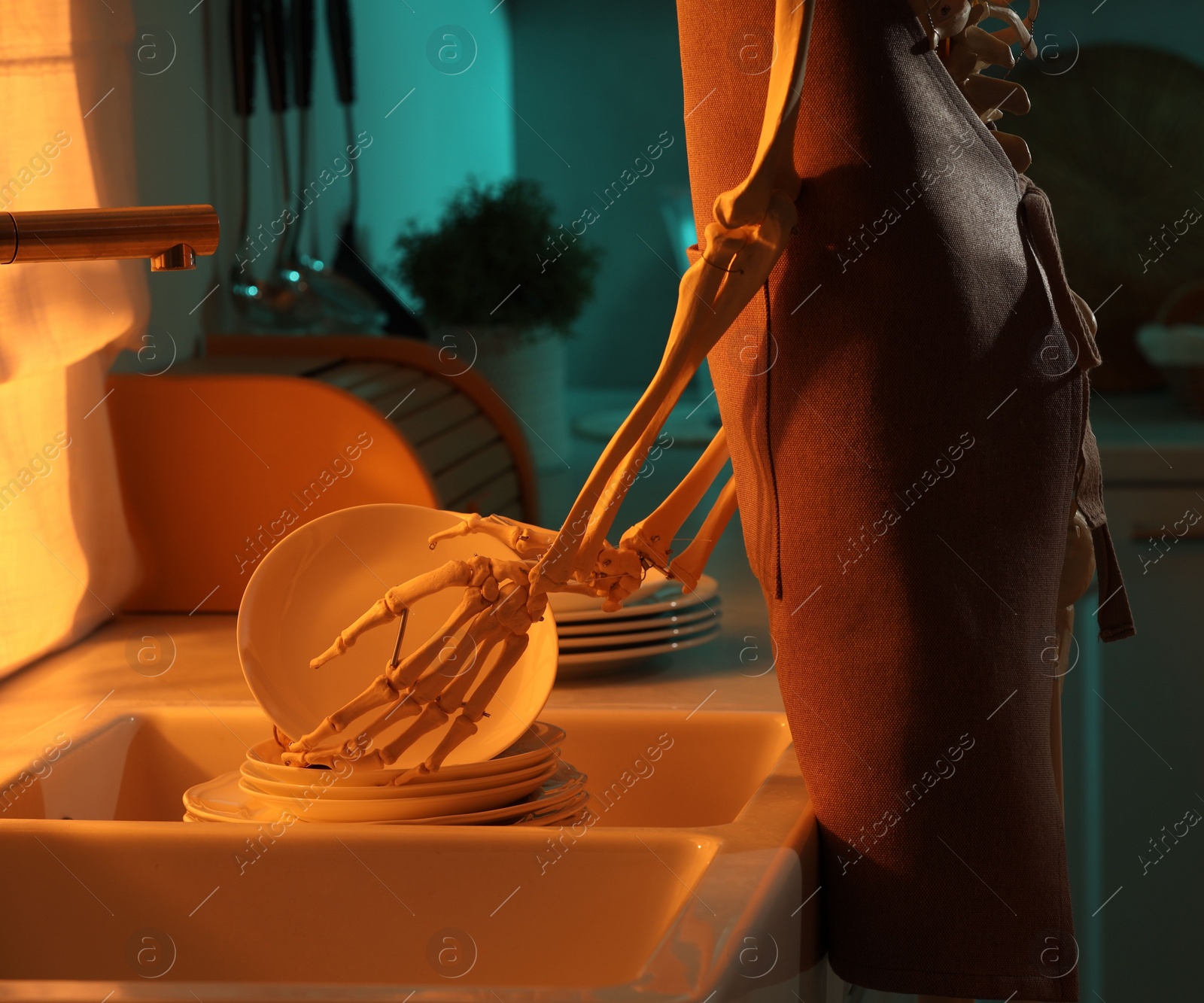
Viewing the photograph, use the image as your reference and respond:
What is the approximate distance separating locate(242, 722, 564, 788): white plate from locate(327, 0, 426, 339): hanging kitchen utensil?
955 millimetres

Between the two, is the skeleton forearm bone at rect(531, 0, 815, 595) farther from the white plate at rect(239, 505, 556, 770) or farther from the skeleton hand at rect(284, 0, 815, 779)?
the white plate at rect(239, 505, 556, 770)

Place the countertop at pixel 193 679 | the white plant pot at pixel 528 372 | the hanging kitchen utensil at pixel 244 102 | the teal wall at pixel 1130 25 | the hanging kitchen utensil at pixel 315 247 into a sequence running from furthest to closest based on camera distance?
the teal wall at pixel 1130 25
the white plant pot at pixel 528 372
the hanging kitchen utensil at pixel 315 247
the hanging kitchen utensil at pixel 244 102
the countertop at pixel 193 679

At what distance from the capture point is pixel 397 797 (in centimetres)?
50

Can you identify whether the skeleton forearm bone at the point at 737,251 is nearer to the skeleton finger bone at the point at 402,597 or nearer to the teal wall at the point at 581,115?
the skeleton finger bone at the point at 402,597

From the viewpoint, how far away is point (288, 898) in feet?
1.56

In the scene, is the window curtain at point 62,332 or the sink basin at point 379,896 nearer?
the sink basin at point 379,896

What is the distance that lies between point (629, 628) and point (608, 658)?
0.02 metres

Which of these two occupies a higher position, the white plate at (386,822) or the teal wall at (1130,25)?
the teal wall at (1130,25)

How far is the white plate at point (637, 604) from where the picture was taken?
0.73 m

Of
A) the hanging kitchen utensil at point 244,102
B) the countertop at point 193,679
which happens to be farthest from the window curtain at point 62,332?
the hanging kitchen utensil at point 244,102

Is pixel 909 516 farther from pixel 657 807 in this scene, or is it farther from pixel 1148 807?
pixel 1148 807

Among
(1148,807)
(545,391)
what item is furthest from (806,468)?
(545,391)

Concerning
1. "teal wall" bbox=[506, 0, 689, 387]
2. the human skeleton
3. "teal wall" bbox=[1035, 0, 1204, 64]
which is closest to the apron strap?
the human skeleton

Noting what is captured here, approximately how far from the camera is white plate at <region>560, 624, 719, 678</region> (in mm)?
720
